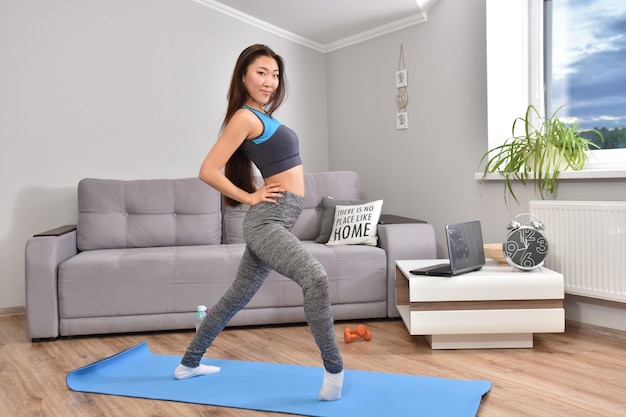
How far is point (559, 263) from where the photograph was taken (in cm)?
318

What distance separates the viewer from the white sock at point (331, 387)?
6.98ft

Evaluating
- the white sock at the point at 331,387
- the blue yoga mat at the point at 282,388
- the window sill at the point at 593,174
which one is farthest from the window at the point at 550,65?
the white sock at the point at 331,387

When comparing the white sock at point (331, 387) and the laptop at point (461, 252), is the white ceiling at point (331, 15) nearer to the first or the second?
the laptop at point (461, 252)

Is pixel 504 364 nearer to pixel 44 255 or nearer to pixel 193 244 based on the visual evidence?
pixel 193 244

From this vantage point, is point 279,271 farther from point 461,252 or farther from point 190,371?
point 461,252

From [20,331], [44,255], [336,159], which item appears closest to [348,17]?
[336,159]

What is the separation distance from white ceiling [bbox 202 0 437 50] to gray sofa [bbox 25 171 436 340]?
1526 mm

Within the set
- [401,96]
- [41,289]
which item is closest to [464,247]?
[401,96]

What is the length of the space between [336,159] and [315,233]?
1276 mm

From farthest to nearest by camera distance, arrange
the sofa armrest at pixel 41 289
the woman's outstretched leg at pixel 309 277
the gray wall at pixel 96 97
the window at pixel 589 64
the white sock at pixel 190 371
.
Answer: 1. the gray wall at pixel 96 97
2. the window at pixel 589 64
3. the sofa armrest at pixel 41 289
4. the white sock at pixel 190 371
5. the woman's outstretched leg at pixel 309 277

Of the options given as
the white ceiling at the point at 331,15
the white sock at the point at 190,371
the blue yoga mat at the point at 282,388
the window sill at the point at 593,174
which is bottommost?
the blue yoga mat at the point at 282,388

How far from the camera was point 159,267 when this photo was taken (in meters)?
3.30

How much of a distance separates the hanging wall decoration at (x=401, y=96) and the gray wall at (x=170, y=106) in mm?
46

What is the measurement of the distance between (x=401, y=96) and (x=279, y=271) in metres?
2.61
